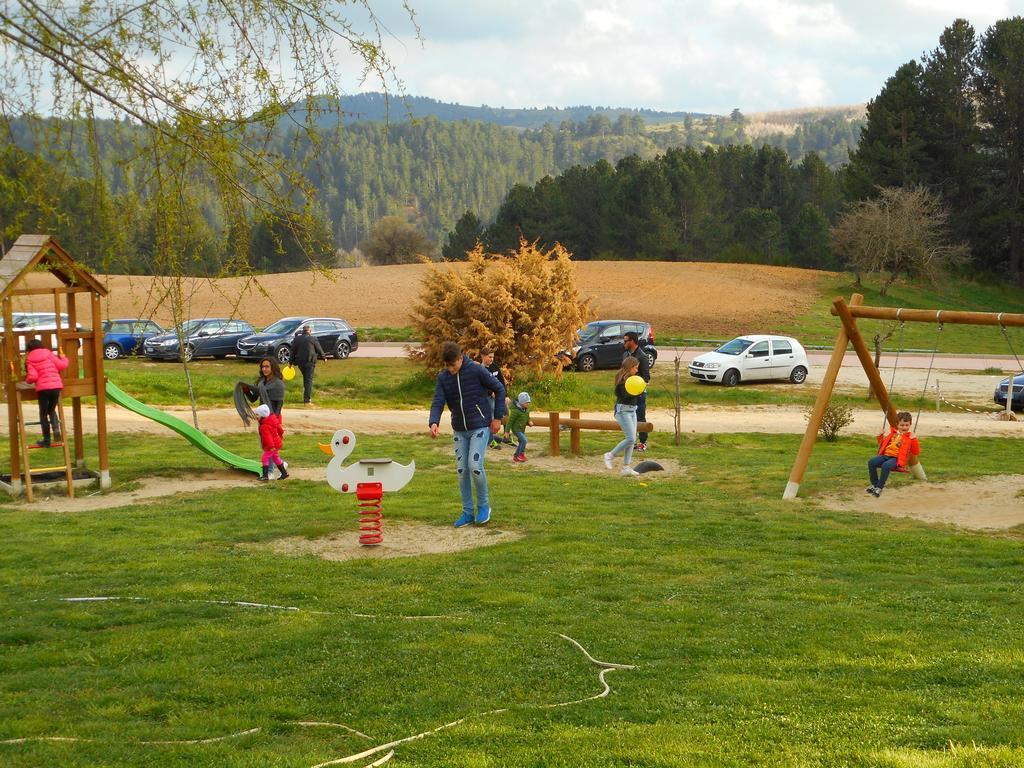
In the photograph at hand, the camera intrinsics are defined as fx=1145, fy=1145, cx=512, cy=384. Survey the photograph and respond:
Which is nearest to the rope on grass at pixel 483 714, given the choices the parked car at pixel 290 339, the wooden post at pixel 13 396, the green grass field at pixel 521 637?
the green grass field at pixel 521 637

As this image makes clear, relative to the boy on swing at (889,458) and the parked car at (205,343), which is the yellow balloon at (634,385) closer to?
the boy on swing at (889,458)

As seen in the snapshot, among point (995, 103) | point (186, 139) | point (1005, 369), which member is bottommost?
point (1005, 369)

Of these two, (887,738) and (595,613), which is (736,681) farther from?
(595,613)

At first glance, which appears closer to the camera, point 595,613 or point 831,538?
point 595,613

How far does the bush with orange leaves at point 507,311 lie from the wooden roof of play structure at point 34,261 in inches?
569

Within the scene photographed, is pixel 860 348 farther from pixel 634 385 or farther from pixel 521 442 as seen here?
pixel 521 442

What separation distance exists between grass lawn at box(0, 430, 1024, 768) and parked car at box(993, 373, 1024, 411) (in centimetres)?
A: 1823

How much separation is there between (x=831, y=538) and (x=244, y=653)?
6.85 m

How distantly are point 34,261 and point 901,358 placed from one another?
116 feet

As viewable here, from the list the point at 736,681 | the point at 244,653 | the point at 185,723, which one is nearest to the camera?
the point at 185,723

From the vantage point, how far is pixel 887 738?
18.2 feet

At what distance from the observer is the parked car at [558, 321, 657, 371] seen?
123ft

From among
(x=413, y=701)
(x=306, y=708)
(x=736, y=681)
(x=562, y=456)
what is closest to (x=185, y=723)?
(x=306, y=708)

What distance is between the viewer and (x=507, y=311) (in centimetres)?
2911
